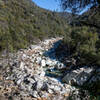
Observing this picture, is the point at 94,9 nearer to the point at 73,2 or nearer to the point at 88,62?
the point at 73,2

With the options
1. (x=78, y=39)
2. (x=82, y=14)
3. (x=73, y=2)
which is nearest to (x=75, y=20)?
(x=82, y=14)

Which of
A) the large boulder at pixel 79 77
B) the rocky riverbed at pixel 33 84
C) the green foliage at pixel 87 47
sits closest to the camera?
the rocky riverbed at pixel 33 84

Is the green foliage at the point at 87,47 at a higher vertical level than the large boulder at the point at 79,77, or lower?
higher

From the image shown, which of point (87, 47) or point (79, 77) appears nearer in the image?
point (79, 77)

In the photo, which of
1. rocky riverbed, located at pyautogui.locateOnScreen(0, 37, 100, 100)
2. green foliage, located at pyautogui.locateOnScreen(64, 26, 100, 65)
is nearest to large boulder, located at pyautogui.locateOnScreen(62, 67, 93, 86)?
rocky riverbed, located at pyautogui.locateOnScreen(0, 37, 100, 100)

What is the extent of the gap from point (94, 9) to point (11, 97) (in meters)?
4.35

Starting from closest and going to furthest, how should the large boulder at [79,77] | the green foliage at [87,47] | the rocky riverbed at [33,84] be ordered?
the rocky riverbed at [33,84]
the large boulder at [79,77]
the green foliage at [87,47]

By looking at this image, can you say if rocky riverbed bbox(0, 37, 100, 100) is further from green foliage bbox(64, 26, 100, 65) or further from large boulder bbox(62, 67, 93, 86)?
green foliage bbox(64, 26, 100, 65)

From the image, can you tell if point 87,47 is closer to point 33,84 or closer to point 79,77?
point 79,77

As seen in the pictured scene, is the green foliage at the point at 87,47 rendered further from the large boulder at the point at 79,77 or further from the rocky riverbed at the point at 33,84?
the rocky riverbed at the point at 33,84

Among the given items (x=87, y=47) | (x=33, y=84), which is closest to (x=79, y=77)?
(x=33, y=84)

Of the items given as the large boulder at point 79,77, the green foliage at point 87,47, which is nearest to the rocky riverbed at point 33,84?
the large boulder at point 79,77

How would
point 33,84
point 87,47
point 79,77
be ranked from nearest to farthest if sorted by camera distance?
point 33,84, point 79,77, point 87,47

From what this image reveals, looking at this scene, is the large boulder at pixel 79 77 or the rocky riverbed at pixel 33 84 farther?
the large boulder at pixel 79 77
